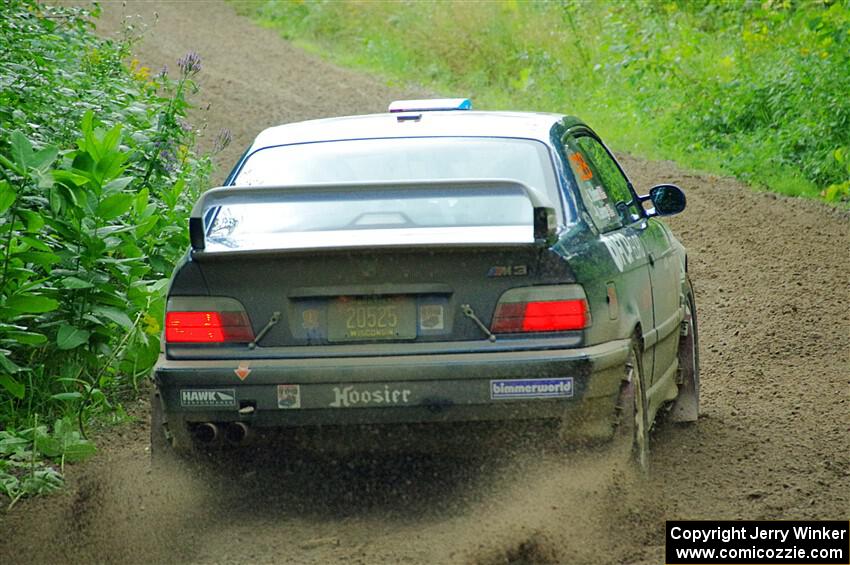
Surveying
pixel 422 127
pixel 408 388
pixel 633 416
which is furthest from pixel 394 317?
pixel 422 127

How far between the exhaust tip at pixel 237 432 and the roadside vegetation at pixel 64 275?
51.5 inches

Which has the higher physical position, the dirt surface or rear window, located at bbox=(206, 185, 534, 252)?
rear window, located at bbox=(206, 185, 534, 252)

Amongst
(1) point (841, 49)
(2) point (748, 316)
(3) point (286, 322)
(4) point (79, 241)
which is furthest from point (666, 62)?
(3) point (286, 322)

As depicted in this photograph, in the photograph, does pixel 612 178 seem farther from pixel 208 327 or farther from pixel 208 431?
pixel 208 431

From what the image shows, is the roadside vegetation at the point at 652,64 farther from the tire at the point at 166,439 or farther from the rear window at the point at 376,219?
the tire at the point at 166,439

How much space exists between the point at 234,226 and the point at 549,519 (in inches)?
64.8

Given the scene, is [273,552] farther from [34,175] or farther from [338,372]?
[34,175]

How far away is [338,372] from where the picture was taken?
16.0ft

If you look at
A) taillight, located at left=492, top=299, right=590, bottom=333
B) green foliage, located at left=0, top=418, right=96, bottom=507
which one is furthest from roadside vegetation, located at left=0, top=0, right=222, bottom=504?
taillight, located at left=492, top=299, right=590, bottom=333

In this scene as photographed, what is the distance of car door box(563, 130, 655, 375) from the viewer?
550 cm

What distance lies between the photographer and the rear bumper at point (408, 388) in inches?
190

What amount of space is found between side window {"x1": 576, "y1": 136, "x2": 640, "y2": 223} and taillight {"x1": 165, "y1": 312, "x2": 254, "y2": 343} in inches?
78.9

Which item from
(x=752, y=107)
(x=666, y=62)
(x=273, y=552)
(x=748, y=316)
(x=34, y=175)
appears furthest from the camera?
(x=666, y=62)

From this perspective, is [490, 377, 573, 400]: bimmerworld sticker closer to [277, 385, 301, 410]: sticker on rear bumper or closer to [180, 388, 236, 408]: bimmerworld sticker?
[277, 385, 301, 410]: sticker on rear bumper
